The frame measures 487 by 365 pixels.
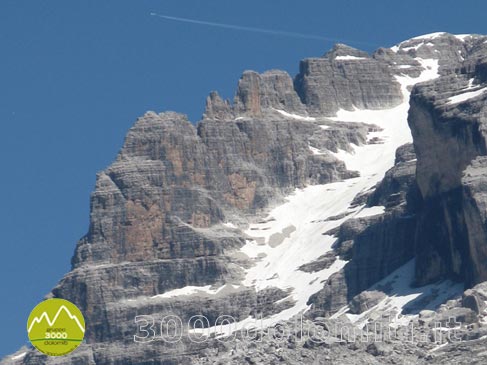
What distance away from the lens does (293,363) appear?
164 metres

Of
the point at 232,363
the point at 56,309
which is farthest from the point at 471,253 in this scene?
the point at 56,309

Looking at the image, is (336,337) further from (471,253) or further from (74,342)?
(74,342)

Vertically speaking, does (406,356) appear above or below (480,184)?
below

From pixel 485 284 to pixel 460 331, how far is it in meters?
15.4

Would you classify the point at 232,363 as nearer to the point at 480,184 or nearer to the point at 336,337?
the point at 336,337

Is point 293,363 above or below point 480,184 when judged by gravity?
below

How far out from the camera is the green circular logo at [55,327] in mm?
110062

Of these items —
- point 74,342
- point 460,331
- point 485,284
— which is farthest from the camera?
point 485,284

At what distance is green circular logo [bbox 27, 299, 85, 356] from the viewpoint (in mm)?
110062

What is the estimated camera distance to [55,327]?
365 ft

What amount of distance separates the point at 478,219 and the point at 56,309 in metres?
91.2

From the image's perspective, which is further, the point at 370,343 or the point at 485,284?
the point at 485,284

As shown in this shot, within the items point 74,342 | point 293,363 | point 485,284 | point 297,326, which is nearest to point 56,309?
point 74,342

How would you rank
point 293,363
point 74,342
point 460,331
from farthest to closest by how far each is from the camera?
point 460,331 → point 293,363 → point 74,342
